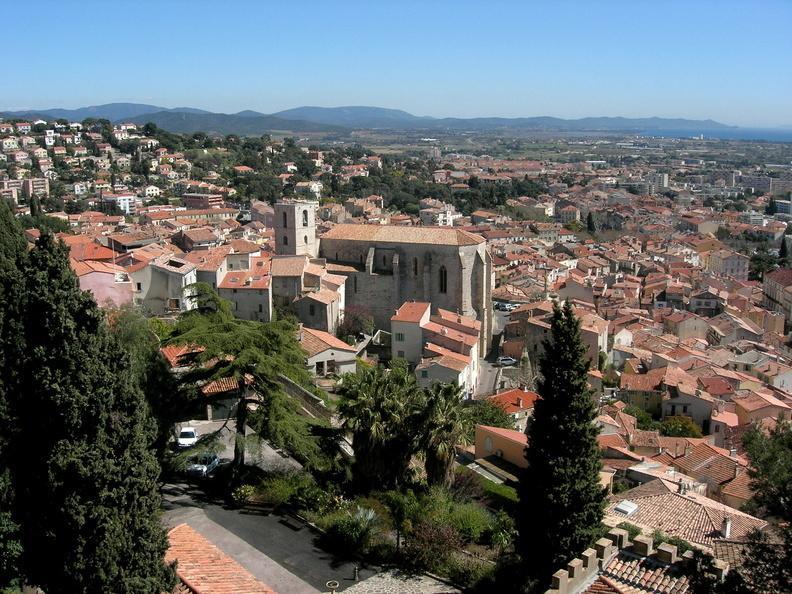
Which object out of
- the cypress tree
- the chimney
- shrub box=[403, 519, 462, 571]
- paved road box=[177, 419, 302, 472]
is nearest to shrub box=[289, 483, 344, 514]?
paved road box=[177, 419, 302, 472]

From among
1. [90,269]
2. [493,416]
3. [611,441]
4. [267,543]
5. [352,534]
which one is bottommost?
[611,441]

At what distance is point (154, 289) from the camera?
33219 millimetres

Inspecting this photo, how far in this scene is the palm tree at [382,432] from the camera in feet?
57.3

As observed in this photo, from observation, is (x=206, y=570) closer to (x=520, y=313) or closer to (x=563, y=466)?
(x=563, y=466)

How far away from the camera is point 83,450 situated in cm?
1038

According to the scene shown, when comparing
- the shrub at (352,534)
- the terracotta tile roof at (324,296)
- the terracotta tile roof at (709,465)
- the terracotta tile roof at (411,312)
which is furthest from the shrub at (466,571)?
the terracotta tile roof at (324,296)

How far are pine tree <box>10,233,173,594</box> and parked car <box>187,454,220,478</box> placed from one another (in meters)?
7.62

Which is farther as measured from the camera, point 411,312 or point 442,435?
point 411,312

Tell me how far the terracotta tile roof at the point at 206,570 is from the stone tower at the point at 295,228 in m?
28.3

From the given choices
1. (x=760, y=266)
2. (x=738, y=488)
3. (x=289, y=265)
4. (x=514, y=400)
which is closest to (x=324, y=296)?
(x=289, y=265)

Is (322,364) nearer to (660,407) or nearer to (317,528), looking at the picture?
(317,528)

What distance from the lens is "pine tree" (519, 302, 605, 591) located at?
13.4m

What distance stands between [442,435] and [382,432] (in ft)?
4.29

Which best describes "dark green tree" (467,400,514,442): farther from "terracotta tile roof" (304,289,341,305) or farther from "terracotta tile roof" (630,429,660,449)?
"terracotta tile roof" (304,289,341,305)
